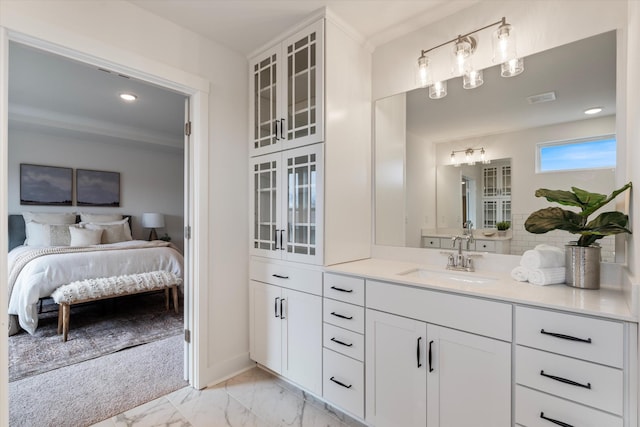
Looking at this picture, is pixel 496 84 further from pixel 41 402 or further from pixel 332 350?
pixel 41 402

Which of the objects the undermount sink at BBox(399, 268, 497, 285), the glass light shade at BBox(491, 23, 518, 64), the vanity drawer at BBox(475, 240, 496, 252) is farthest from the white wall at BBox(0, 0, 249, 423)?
the glass light shade at BBox(491, 23, 518, 64)

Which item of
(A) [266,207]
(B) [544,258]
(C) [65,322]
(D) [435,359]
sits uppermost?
(A) [266,207]

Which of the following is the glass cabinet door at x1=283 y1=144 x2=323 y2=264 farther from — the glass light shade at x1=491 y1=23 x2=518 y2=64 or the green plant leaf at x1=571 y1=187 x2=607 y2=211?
the green plant leaf at x1=571 y1=187 x2=607 y2=211

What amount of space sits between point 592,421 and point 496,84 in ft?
5.47

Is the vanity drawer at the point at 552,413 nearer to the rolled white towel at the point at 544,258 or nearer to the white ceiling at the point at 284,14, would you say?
the rolled white towel at the point at 544,258

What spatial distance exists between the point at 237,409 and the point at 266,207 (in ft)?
4.47

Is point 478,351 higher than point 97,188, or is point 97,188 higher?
point 97,188

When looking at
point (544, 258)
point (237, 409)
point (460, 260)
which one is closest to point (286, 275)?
point (237, 409)

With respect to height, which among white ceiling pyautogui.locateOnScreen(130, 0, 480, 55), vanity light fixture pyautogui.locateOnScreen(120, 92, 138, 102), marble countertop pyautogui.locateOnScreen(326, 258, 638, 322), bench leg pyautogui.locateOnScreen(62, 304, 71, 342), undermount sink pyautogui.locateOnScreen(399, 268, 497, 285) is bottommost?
bench leg pyautogui.locateOnScreen(62, 304, 71, 342)

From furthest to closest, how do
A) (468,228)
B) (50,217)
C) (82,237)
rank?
1. (50,217)
2. (82,237)
3. (468,228)

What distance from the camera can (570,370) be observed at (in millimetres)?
1134

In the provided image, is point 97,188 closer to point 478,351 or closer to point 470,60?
point 470,60

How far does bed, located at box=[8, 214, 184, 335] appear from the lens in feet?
9.86

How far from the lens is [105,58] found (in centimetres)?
175
